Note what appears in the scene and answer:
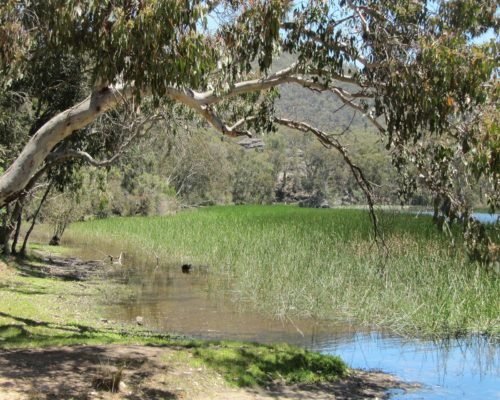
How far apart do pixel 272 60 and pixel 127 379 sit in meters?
3.70

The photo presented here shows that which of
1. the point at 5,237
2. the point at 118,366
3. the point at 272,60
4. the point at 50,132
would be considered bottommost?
the point at 118,366

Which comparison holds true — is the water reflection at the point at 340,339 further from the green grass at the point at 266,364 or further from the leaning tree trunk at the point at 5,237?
the leaning tree trunk at the point at 5,237

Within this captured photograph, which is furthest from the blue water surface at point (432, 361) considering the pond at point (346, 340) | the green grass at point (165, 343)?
the green grass at point (165, 343)

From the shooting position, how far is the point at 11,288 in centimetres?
1325

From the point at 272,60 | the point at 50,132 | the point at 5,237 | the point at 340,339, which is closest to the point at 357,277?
the point at 340,339

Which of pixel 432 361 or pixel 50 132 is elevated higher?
pixel 50 132

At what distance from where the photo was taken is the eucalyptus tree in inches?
239

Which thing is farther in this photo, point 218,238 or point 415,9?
point 218,238

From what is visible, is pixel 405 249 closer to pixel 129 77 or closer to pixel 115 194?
pixel 129 77

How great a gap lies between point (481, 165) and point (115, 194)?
1570 inches

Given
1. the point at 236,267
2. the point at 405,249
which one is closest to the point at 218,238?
the point at 236,267

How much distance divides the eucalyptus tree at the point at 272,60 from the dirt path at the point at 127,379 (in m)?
1.80

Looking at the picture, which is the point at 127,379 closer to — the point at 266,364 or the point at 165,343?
the point at 266,364

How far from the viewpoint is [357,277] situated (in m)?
13.9
